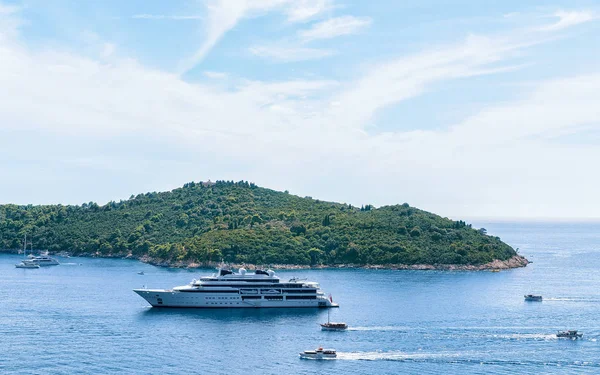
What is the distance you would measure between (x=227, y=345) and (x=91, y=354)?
15.1 m

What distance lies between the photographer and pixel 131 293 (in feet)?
376

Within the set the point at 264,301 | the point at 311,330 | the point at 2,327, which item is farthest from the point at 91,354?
the point at 264,301

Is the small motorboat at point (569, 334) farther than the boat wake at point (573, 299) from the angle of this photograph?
No

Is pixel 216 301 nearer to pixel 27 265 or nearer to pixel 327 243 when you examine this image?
pixel 327 243

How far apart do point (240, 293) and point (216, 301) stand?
3897 millimetres

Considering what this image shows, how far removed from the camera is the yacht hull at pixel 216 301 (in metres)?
99.9

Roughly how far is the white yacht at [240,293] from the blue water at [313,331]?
2062 millimetres

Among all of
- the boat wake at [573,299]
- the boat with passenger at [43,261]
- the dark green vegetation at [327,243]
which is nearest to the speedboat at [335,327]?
the boat wake at [573,299]

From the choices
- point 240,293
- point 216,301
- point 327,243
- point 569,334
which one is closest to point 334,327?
point 240,293

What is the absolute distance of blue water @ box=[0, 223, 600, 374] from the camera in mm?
66250

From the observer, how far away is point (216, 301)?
101250mm

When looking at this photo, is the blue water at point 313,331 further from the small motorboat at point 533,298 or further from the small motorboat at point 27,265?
the small motorboat at point 27,265

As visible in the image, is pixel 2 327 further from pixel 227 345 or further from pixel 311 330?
pixel 311 330

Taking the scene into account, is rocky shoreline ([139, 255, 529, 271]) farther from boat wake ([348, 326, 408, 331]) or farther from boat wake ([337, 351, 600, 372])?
boat wake ([337, 351, 600, 372])
